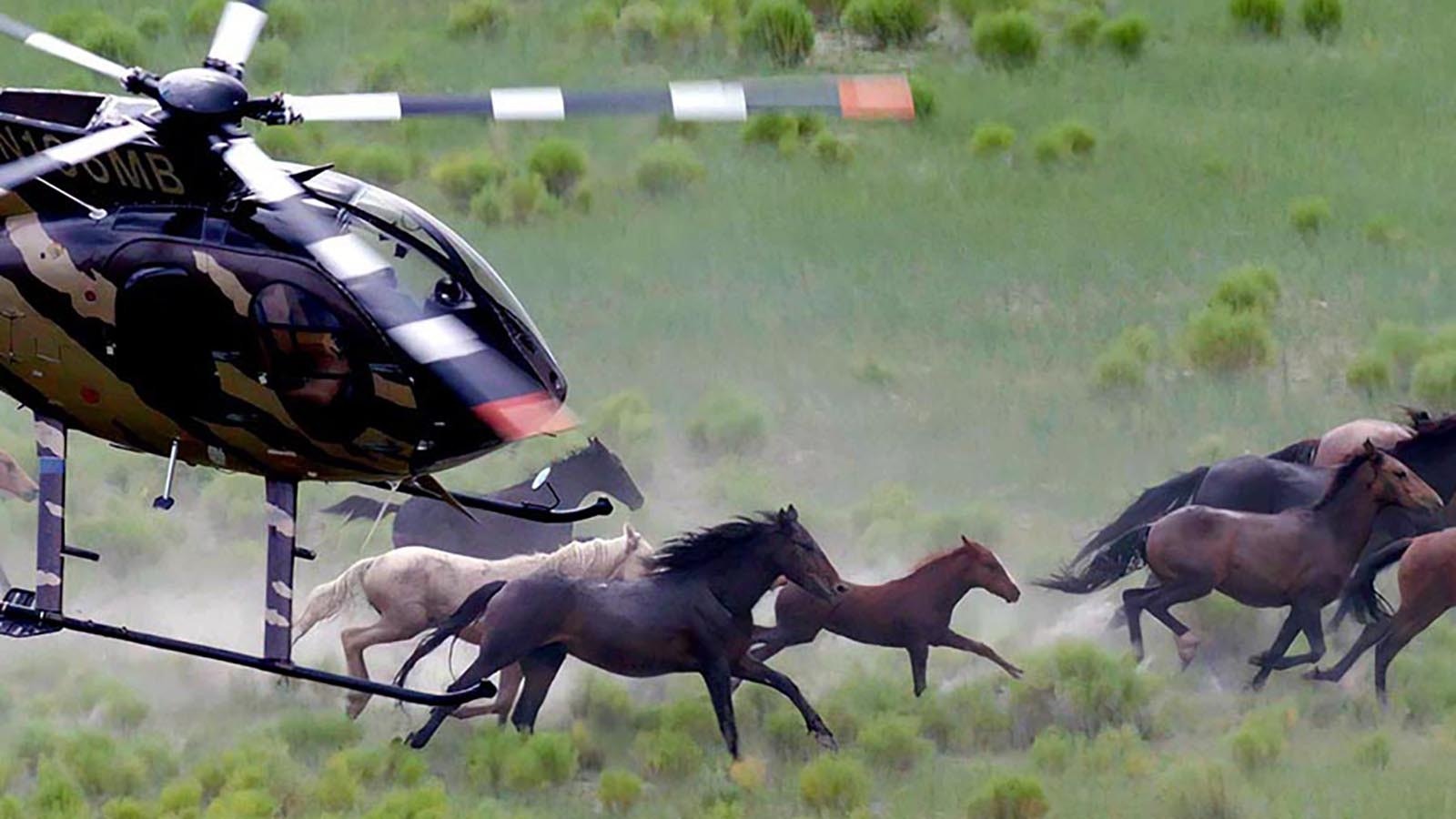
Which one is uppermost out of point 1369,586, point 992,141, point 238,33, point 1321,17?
point 238,33

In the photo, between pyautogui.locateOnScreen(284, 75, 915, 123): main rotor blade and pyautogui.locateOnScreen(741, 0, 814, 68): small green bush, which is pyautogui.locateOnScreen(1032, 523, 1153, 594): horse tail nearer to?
pyautogui.locateOnScreen(284, 75, 915, 123): main rotor blade

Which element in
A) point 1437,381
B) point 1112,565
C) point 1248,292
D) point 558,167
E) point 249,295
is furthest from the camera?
point 558,167

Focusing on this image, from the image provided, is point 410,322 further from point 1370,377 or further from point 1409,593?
point 1370,377

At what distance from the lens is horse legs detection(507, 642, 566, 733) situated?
16656 mm

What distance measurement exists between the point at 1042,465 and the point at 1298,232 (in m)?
4.82

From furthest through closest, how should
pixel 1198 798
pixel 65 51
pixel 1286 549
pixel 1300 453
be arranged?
pixel 1300 453, pixel 1286 549, pixel 1198 798, pixel 65 51

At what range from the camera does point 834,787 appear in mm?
16438

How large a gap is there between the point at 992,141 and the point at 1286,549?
28.1 ft

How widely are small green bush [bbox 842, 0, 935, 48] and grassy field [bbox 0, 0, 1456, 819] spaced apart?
249 mm

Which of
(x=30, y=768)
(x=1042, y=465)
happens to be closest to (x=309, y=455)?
(x=30, y=768)

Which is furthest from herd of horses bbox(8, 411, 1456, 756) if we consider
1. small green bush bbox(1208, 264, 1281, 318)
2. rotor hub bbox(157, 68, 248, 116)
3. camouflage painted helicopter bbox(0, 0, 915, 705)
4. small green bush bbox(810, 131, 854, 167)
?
small green bush bbox(810, 131, 854, 167)

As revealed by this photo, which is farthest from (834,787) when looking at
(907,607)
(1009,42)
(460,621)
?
(1009,42)

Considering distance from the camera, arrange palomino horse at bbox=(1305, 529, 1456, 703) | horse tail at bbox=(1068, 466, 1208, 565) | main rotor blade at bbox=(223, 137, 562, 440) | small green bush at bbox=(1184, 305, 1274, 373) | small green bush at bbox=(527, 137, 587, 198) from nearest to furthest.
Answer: main rotor blade at bbox=(223, 137, 562, 440), palomino horse at bbox=(1305, 529, 1456, 703), horse tail at bbox=(1068, 466, 1208, 565), small green bush at bbox=(1184, 305, 1274, 373), small green bush at bbox=(527, 137, 587, 198)

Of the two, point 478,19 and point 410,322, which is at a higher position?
point 410,322
